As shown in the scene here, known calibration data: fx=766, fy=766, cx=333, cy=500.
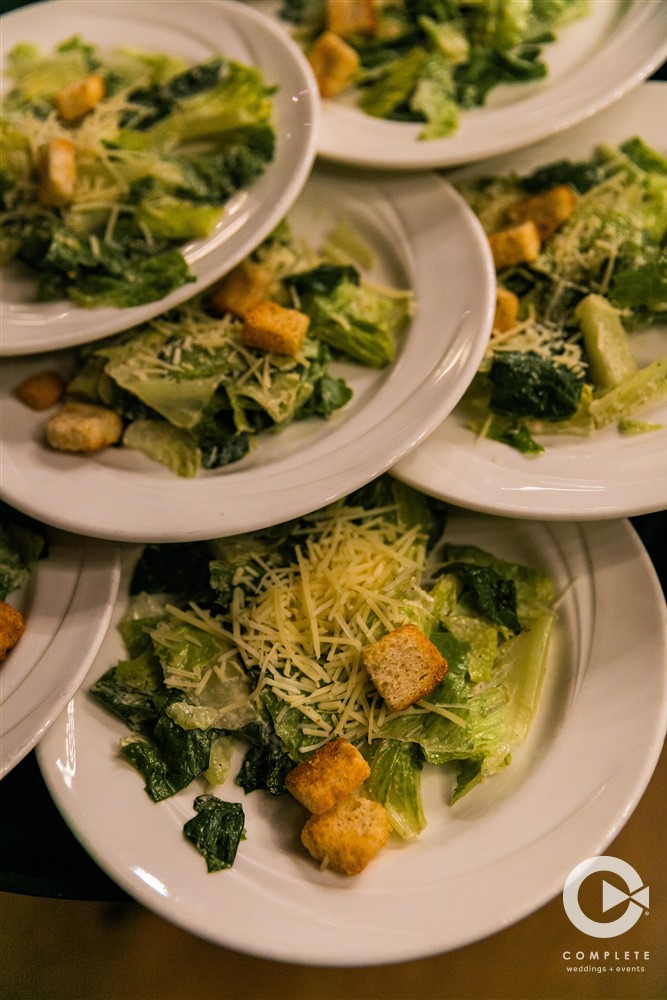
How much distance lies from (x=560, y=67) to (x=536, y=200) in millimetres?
584

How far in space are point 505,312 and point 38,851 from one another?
2.10 meters

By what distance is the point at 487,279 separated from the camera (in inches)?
92.4

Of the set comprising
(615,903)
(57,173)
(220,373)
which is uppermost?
(57,173)

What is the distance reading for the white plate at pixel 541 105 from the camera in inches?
102

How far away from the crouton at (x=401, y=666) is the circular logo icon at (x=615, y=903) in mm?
659

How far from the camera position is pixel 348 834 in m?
1.83

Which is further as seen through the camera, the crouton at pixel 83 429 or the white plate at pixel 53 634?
the crouton at pixel 83 429

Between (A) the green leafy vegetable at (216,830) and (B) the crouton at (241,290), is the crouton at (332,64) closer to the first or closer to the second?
(B) the crouton at (241,290)

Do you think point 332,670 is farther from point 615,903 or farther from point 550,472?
point 615,903

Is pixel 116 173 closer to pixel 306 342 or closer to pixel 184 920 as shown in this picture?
pixel 306 342

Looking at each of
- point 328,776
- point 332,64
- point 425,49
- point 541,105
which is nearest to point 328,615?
point 328,776

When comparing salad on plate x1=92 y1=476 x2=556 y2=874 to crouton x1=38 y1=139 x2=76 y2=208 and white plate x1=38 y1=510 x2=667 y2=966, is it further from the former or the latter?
crouton x1=38 y1=139 x2=76 y2=208

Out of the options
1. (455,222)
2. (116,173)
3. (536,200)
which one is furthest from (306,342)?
(536,200)

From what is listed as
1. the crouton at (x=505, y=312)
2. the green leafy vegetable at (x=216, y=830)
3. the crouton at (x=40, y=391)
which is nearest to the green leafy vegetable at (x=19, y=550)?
the crouton at (x=40, y=391)
